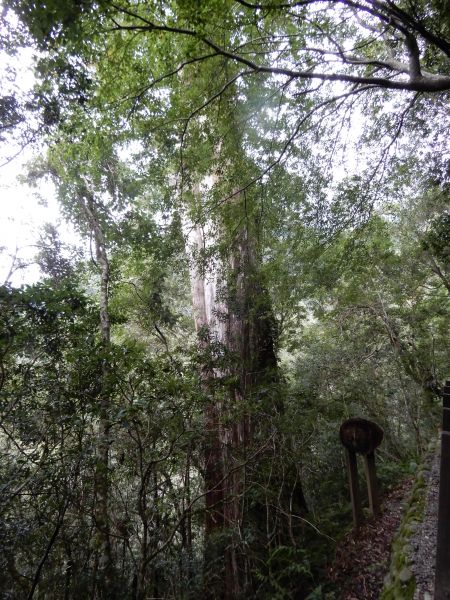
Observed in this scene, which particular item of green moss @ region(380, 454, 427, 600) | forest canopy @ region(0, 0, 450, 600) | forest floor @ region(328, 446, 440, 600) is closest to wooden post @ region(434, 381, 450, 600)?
forest floor @ region(328, 446, 440, 600)

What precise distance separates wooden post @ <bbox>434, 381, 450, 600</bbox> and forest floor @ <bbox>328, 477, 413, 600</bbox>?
7.63 feet

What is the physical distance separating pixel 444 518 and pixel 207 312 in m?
7.17

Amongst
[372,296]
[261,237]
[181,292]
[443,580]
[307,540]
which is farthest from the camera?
[181,292]

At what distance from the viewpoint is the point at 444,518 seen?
196 cm

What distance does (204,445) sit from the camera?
5246 mm

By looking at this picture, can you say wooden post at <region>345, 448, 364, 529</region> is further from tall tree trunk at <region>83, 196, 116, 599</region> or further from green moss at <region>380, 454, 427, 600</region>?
tall tree trunk at <region>83, 196, 116, 599</region>

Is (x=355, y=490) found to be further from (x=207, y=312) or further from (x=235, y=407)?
(x=207, y=312)

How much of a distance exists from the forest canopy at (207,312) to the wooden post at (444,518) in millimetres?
2223

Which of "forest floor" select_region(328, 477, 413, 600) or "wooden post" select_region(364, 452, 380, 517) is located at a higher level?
"wooden post" select_region(364, 452, 380, 517)

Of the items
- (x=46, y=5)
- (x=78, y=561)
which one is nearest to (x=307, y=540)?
(x=78, y=561)

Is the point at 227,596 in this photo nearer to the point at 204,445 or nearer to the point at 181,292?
the point at 204,445

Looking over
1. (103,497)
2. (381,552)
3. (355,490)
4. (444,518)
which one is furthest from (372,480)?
(103,497)

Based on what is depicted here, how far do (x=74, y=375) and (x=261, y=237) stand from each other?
4389mm

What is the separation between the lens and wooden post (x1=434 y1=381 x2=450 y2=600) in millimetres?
1929
